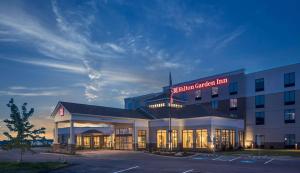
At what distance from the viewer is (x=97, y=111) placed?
4994cm

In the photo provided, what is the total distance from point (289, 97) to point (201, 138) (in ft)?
58.1

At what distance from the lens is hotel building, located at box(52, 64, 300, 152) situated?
162 feet

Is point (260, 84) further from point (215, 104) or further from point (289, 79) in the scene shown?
point (215, 104)

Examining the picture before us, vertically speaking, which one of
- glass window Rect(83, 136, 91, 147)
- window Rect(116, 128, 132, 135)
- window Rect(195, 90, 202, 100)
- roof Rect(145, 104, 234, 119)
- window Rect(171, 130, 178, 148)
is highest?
window Rect(195, 90, 202, 100)

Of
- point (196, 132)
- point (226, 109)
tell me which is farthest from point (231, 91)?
point (196, 132)

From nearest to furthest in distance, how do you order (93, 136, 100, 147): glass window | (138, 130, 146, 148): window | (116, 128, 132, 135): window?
(138, 130, 146, 148): window < (116, 128, 132, 135): window < (93, 136, 100, 147): glass window

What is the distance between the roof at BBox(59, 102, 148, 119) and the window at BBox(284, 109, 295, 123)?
23611 millimetres

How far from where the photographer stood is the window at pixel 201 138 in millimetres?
49344

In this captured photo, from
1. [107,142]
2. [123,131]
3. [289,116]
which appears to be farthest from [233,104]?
[107,142]

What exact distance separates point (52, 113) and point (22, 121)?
68.0ft

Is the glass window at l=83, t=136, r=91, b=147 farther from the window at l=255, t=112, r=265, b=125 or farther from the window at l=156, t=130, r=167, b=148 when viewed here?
the window at l=255, t=112, r=265, b=125

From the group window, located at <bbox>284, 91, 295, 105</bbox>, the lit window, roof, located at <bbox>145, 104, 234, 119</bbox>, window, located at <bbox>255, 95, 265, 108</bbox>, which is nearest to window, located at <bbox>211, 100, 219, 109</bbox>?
the lit window

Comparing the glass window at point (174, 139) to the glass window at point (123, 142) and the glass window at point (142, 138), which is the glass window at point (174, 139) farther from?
the glass window at point (123, 142)

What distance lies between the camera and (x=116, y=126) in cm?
5762
